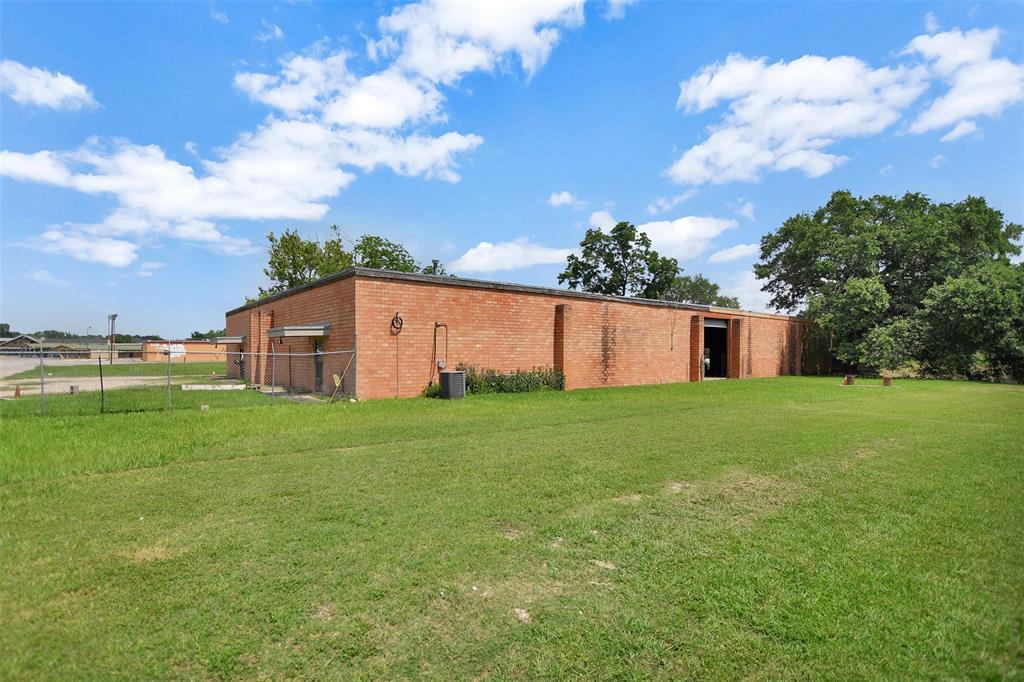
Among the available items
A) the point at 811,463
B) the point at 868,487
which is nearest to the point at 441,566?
the point at 868,487

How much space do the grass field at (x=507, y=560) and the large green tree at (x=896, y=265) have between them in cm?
2486

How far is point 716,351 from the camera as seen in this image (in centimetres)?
3017

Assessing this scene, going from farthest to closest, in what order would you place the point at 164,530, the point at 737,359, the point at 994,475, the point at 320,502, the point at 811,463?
1. the point at 737,359
2. the point at 811,463
3. the point at 994,475
4. the point at 320,502
5. the point at 164,530

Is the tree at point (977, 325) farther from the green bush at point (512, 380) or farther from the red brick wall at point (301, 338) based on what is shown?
the red brick wall at point (301, 338)

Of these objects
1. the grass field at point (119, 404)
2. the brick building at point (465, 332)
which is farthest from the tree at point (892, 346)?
the grass field at point (119, 404)

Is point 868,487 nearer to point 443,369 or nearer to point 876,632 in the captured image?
point 876,632

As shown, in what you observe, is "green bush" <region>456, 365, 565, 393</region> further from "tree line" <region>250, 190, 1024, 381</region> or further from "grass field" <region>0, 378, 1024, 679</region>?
"tree line" <region>250, 190, 1024, 381</region>

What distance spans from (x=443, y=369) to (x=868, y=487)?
11.6 metres

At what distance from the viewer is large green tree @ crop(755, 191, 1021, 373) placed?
27781 millimetres

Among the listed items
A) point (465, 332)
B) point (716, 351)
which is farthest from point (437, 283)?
point (716, 351)

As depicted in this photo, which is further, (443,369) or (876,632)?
(443,369)

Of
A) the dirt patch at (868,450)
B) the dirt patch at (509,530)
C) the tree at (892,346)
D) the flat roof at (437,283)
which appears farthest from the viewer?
the tree at (892,346)

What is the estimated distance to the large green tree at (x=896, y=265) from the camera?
27.8 meters

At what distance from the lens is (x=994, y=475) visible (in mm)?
6047
